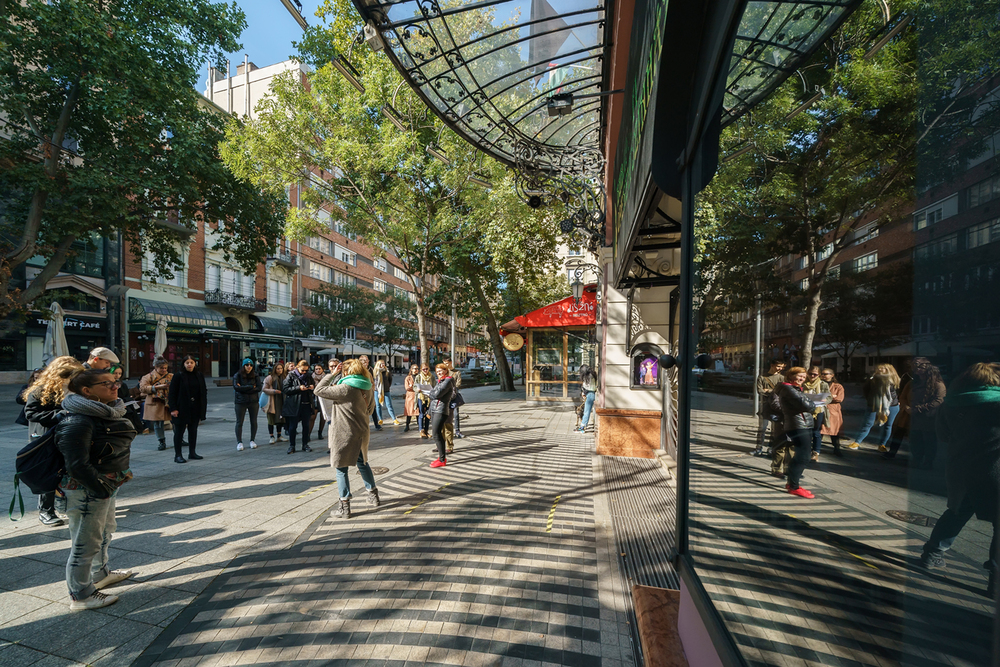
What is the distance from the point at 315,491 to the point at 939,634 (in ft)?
22.1

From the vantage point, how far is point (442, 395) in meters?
7.87

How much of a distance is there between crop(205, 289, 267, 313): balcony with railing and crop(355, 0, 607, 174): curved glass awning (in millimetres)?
31273

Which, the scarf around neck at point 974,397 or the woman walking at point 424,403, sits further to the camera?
the woman walking at point 424,403

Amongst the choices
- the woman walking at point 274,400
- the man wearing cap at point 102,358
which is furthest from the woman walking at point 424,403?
the man wearing cap at point 102,358

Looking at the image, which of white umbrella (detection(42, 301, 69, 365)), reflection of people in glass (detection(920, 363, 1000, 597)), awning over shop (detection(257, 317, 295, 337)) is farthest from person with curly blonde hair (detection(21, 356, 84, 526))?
awning over shop (detection(257, 317, 295, 337))

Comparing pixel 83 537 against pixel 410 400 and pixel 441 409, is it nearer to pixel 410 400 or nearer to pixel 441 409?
pixel 441 409

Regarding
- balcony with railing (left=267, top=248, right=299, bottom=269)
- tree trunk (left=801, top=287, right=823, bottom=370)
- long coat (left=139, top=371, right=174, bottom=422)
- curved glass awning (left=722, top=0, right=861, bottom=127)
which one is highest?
balcony with railing (left=267, top=248, right=299, bottom=269)

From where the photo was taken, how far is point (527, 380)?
18625mm

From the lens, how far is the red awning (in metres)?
17.1

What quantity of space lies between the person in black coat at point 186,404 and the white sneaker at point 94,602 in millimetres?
4895

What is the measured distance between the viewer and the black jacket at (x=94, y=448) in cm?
332

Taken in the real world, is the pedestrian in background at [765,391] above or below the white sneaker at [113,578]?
above

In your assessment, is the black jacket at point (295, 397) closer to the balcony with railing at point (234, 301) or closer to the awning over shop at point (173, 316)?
the awning over shop at point (173, 316)

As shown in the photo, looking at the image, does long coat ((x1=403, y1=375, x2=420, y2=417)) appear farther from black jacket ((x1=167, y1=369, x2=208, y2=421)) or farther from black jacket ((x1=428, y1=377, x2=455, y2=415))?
black jacket ((x1=167, y1=369, x2=208, y2=421))
